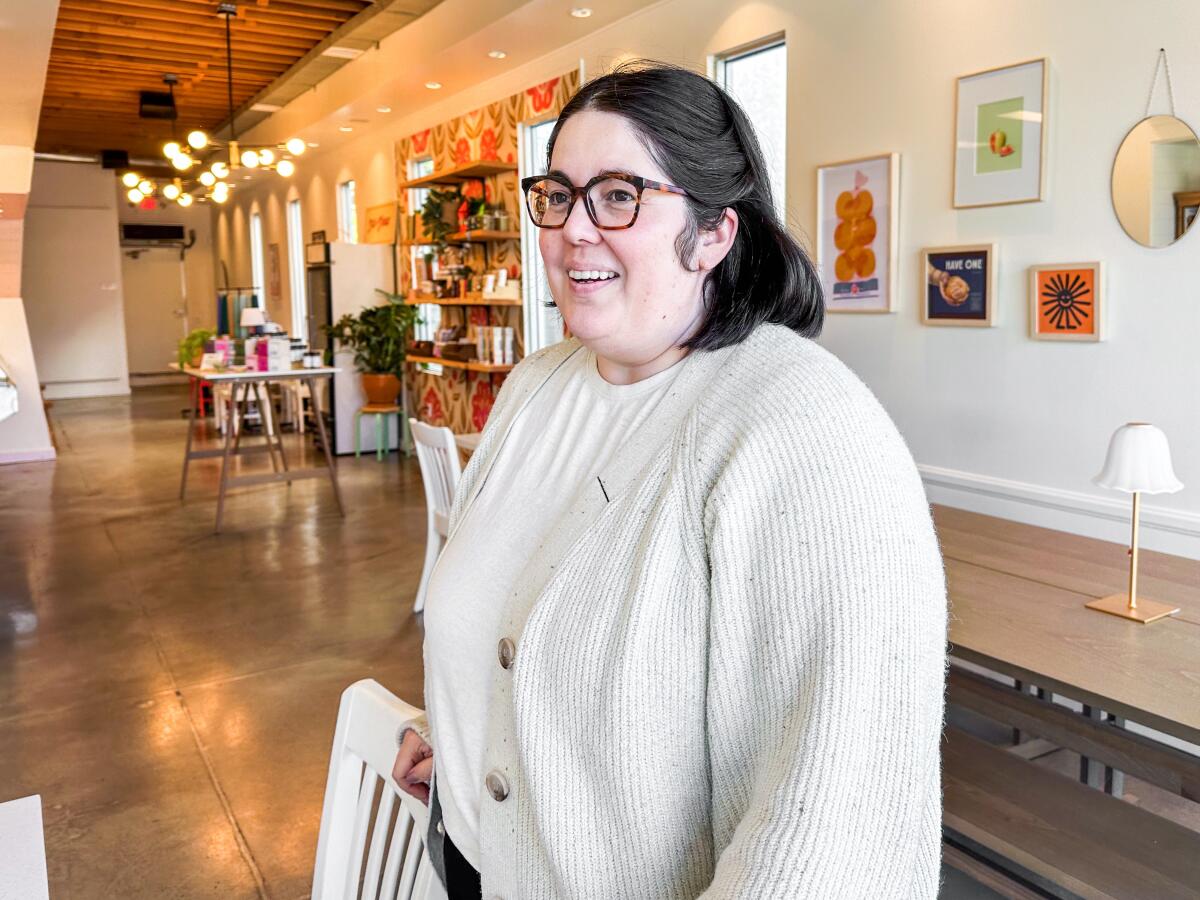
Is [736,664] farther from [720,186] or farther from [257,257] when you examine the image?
[257,257]

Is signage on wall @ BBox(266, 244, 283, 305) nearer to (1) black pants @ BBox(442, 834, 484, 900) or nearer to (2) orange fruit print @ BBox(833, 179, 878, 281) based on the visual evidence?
(2) orange fruit print @ BBox(833, 179, 878, 281)

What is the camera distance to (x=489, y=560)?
3.76ft

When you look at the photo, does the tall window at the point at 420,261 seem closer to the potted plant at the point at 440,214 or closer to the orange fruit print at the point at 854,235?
the potted plant at the point at 440,214

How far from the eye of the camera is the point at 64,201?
47.9ft

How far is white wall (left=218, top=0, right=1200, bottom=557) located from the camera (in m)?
3.15

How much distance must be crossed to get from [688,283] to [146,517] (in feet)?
21.3

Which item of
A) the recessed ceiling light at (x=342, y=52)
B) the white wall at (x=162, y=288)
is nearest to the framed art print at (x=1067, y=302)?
the recessed ceiling light at (x=342, y=52)

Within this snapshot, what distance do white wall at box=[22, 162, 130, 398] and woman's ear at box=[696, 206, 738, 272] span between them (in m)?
15.9

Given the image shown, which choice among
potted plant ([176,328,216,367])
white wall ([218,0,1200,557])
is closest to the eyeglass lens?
Answer: white wall ([218,0,1200,557])

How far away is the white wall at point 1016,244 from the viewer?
10.3 ft

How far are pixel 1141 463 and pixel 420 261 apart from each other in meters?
7.36

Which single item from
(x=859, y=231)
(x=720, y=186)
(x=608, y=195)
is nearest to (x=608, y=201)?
(x=608, y=195)

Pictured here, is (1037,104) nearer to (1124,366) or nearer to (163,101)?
(1124,366)

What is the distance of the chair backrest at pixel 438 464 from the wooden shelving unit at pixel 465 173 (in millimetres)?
3291
